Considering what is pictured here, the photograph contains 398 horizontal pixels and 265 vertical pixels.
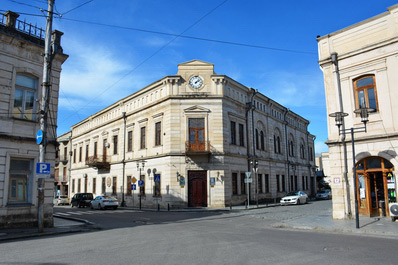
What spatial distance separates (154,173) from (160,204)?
2.86 m

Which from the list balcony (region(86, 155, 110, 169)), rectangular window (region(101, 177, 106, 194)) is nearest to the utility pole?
balcony (region(86, 155, 110, 169))

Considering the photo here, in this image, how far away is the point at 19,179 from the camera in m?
14.1

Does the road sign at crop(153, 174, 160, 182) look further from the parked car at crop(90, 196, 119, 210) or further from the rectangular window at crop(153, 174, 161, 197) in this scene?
the parked car at crop(90, 196, 119, 210)

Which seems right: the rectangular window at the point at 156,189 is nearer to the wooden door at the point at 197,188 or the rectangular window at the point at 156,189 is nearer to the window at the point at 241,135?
the wooden door at the point at 197,188

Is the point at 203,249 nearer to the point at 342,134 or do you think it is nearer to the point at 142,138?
the point at 342,134

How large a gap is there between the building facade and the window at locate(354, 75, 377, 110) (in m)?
15.3

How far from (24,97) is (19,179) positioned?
3.77 metres

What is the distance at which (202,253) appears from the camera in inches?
313

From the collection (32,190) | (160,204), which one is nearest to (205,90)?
(160,204)

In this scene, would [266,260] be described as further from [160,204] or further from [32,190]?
[160,204]

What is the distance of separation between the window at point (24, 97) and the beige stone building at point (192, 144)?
13958mm

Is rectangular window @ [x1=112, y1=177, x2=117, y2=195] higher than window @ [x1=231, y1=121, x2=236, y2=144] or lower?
lower

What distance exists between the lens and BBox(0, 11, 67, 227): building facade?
13.4 metres

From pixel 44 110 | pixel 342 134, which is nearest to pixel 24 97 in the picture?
pixel 44 110
